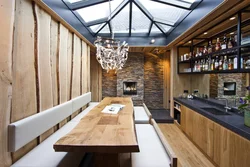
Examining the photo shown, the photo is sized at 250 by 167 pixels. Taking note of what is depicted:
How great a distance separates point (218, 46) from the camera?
3.29 m

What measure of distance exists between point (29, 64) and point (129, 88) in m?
5.61

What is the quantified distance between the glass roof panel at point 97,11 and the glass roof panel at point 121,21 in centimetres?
32

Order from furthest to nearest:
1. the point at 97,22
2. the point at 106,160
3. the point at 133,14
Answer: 1. the point at 97,22
2. the point at 133,14
3. the point at 106,160

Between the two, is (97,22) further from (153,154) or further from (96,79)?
(153,154)

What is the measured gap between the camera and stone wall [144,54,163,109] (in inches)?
301

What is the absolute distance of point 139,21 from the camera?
5086 millimetres

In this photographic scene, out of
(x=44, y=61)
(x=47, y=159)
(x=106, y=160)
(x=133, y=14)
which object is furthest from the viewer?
(x=133, y=14)

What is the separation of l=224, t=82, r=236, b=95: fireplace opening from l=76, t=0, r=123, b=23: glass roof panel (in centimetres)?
300

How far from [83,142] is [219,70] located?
2.74 m

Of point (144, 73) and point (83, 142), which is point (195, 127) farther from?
point (144, 73)

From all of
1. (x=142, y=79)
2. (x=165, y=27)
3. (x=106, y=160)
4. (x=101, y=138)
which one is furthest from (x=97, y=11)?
(x=142, y=79)

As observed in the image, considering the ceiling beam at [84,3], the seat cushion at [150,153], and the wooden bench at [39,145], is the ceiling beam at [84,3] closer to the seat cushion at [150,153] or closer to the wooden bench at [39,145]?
the wooden bench at [39,145]

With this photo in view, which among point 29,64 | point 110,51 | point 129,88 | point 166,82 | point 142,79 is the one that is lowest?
point 129,88

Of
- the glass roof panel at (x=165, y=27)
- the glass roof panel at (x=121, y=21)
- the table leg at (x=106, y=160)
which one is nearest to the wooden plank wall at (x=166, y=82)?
the glass roof panel at (x=165, y=27)
